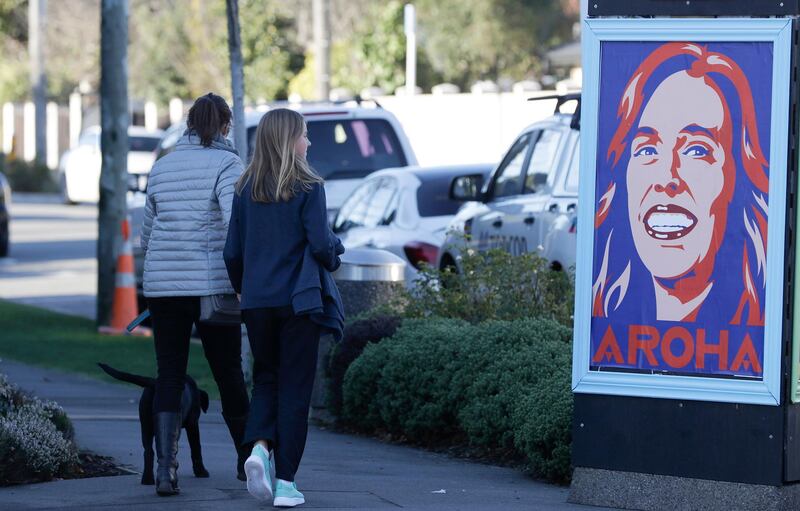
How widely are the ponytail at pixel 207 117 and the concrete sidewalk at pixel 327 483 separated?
1549 mm

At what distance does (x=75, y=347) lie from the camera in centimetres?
1414

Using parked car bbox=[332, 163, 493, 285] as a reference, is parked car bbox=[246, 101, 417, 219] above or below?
above

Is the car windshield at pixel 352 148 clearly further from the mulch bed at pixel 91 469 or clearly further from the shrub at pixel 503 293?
the mulch bed at pixel 91 469

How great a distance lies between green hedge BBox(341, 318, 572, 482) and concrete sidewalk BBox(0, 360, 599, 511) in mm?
145

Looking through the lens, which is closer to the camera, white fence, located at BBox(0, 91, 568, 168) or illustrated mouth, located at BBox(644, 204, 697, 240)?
illustrated mouth, located at BBox(644, 204, 697, 240)

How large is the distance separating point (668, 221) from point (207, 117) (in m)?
2.05

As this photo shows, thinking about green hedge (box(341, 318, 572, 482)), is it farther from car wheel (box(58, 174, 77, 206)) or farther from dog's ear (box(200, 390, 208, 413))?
car wheel (box(58, 174, 77, 206))

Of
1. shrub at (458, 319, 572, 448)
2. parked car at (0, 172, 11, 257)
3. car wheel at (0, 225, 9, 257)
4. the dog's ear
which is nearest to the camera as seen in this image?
the dog's ear

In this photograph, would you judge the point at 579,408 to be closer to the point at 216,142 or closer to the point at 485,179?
the point at 216,142

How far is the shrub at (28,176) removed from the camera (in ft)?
147

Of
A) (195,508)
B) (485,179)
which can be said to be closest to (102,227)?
(485,179)

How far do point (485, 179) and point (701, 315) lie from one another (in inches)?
294

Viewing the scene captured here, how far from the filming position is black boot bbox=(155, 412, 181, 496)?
21.7 feet

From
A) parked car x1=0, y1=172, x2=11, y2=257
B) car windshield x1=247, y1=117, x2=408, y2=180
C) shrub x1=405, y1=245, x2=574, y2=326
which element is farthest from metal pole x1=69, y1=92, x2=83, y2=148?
shrub x1=405, y1=245, x2=574, y2=326
